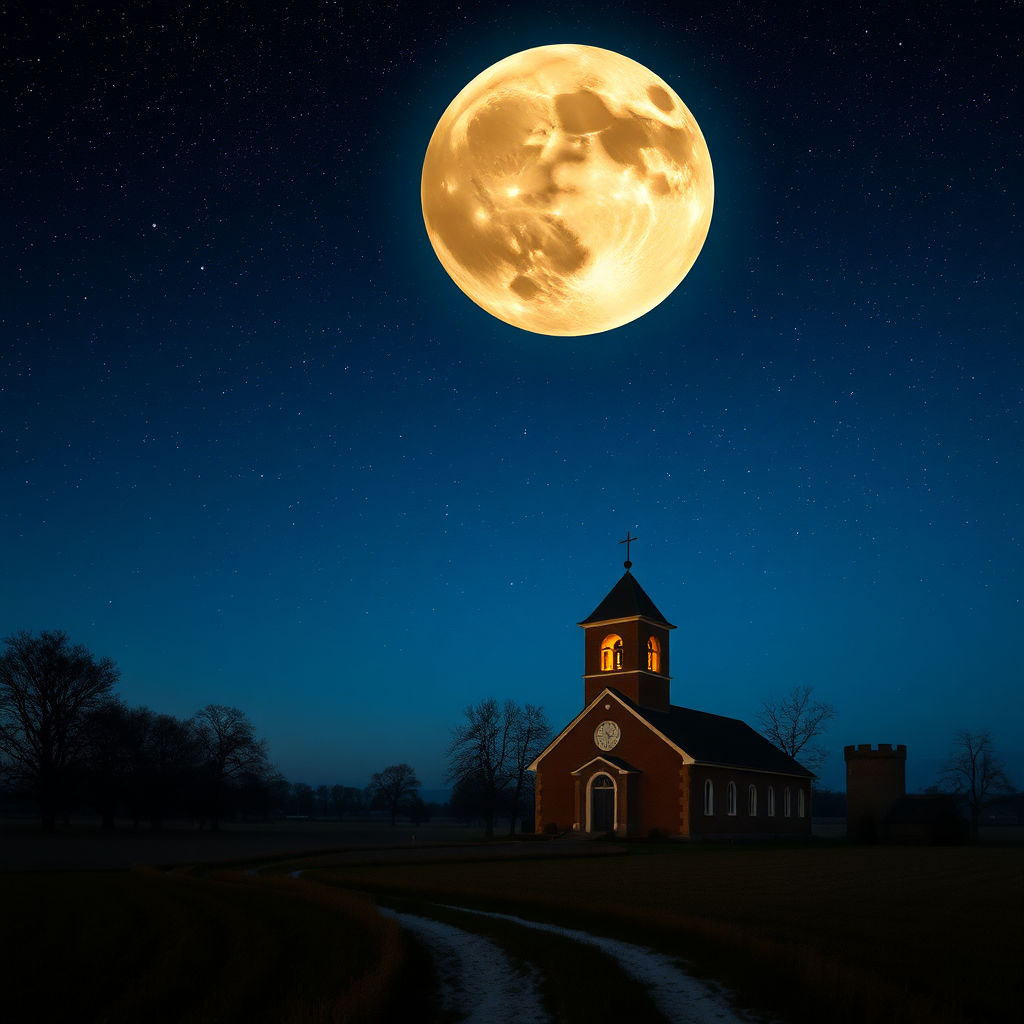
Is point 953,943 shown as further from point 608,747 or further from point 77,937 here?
point 608,747

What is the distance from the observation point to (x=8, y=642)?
202 ft

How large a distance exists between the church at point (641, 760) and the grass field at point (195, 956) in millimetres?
30926

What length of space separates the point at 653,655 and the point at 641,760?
7198mm

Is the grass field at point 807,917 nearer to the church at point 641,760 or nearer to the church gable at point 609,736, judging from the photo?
the church at point 641,760

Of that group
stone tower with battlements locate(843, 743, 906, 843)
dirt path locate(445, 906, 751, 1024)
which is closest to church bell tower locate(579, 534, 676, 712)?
stone tower with battlements locate(843, 743, 906, 843)

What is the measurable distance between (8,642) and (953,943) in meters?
65.3

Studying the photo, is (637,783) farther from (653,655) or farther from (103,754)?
(103,754)

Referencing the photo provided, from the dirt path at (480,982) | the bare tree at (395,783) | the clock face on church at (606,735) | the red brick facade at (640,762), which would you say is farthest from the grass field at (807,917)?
the bare tree at (395,783)

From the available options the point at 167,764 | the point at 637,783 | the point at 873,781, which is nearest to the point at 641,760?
the point at 637,783

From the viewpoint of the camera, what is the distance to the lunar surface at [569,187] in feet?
47.8

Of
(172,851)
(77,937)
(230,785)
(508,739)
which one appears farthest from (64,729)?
(77,937)

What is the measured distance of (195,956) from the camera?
40.9ft

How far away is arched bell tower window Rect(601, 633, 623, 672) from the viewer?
5272 cm

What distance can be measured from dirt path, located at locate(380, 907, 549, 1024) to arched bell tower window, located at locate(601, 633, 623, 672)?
123 feet
